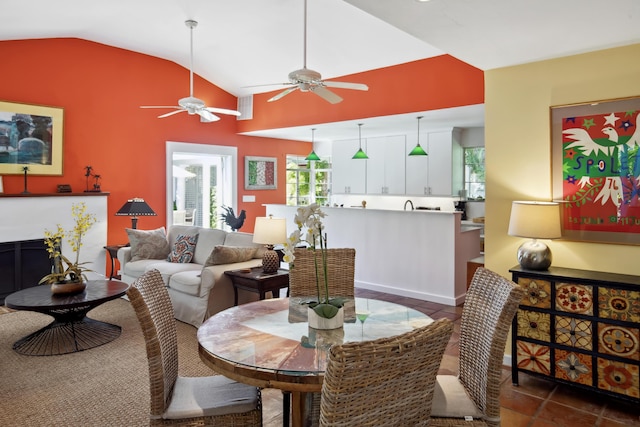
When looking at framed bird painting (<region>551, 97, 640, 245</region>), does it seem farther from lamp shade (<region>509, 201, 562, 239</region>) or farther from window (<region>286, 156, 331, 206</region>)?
window (<region>286, 156, 331, 206</region>)

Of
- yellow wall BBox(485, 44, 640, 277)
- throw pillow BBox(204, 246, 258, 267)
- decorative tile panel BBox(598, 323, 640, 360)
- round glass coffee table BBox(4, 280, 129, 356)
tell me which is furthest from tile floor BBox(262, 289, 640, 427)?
round glass coffee table BBox(4, 280, 129, 356)

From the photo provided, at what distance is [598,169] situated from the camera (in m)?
3.12

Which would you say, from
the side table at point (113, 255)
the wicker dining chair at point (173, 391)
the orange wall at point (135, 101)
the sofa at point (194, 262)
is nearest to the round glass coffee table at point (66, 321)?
the sofa at point (194, 262)

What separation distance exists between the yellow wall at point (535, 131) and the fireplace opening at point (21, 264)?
523 cm

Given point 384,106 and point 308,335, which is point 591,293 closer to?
point 308,335

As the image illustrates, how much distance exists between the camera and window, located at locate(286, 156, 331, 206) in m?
9.53

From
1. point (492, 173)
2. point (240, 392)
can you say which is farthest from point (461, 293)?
point (240, 392)

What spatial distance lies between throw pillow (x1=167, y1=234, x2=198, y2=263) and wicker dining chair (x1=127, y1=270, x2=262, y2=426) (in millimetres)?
3169

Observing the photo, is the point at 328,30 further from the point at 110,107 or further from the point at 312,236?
the point at 312,236

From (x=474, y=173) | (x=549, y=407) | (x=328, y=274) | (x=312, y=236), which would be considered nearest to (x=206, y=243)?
(x=328, y=274)

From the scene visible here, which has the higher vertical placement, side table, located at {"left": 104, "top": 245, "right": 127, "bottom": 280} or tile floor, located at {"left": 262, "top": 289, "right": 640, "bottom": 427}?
side table, located at {"left": 104, "top": 245, "right": 127, "bottom": 280}

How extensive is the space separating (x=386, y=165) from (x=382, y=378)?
726cm

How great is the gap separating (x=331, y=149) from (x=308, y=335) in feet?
25.9

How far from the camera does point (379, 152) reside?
836 cm
